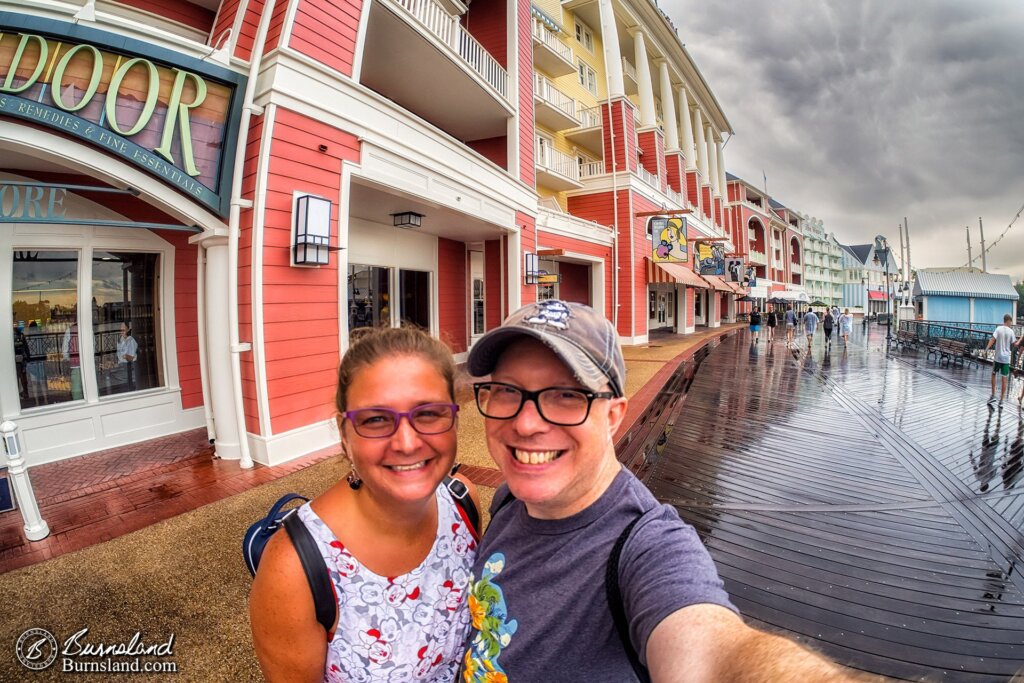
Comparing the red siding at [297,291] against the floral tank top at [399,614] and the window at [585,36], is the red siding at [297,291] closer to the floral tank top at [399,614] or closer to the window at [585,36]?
the floral tank top at [399,614]

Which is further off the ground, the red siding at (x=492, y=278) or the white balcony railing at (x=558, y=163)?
the white balcony railing at (x=558, y=163)

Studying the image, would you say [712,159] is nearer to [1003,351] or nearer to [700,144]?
[700,144]

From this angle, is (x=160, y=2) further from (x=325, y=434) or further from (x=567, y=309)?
(x=567, y=309)

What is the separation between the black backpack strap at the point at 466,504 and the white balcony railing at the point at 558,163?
612 inches

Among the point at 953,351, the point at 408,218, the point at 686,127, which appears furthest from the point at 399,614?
the point at 686,127

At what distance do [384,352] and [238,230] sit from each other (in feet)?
15.9

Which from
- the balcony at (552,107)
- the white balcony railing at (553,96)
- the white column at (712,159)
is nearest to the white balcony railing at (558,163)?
the balcony at (552,107)

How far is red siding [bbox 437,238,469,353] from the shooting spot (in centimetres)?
1139

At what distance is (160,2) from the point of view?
595cm

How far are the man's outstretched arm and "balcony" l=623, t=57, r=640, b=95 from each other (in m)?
26.9

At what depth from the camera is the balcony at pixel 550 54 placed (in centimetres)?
1506

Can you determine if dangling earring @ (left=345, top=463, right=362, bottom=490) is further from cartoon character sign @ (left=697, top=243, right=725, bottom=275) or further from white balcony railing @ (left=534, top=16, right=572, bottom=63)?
cartoon character sign @ (left=697, top=243, right=725, bottom=275)

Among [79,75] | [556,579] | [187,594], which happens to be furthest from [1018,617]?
[79,75]

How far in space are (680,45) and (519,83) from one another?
69.9 feet
